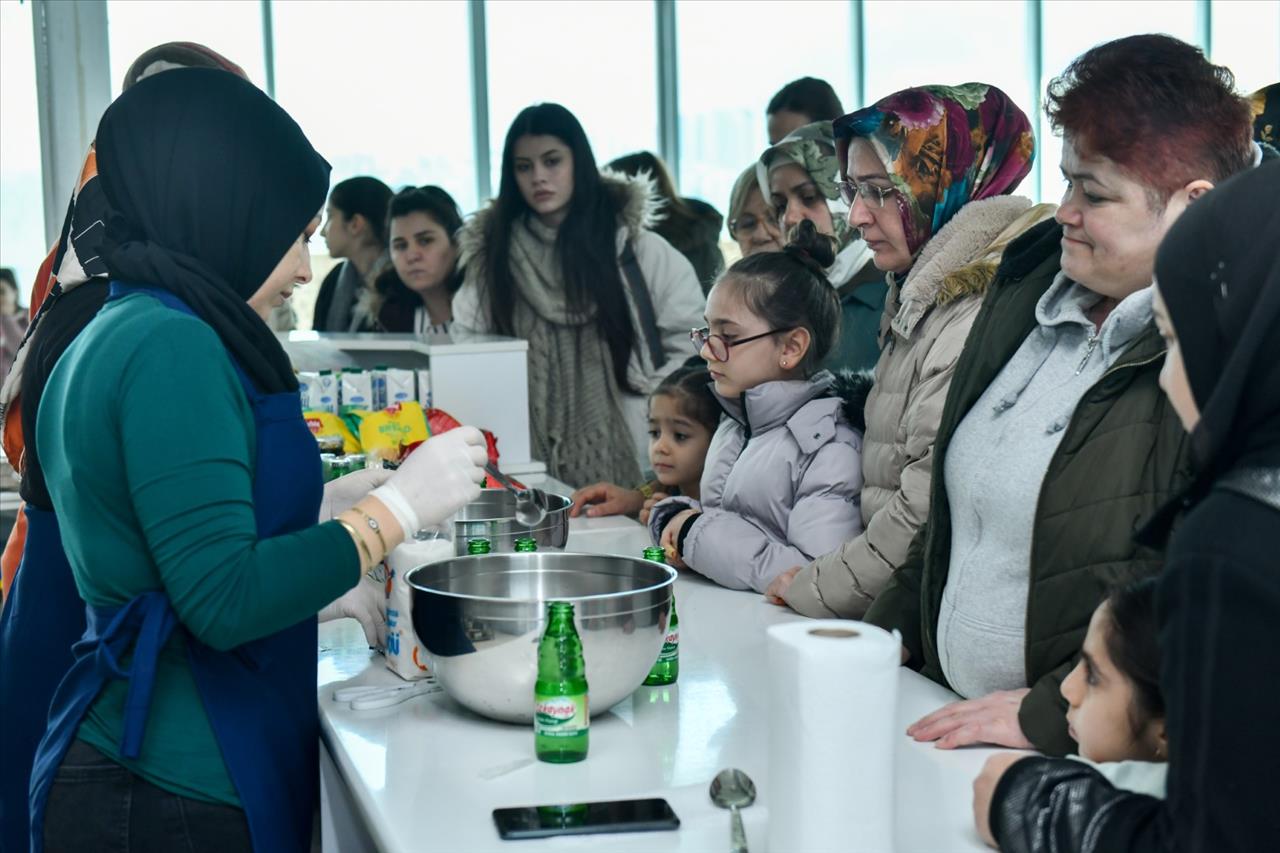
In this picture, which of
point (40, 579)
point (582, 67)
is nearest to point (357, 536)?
point (40, 579)

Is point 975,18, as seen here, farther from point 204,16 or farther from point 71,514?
point 71,514

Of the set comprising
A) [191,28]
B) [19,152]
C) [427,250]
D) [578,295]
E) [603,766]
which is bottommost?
[603,766]

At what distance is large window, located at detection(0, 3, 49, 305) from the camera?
5992 mm

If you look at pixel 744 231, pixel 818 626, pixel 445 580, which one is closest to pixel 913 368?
pixel 445 580

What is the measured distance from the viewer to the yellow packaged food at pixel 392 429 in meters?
3.11

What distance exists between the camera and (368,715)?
5.63 feet

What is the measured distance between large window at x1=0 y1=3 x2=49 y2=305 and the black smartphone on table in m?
5.53

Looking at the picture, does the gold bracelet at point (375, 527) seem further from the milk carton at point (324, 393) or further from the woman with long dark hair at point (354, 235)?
the woman with long dark hair at point (354, 235)

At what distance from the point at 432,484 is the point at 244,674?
0.32m

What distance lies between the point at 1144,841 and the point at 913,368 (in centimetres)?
113

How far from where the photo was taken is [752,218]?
3.60 meters

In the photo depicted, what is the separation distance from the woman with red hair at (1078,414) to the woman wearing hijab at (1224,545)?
45 centimetres

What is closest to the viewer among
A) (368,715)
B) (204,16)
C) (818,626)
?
(818,626)

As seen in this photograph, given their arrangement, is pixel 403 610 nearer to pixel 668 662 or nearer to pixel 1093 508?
pixel 668 662
